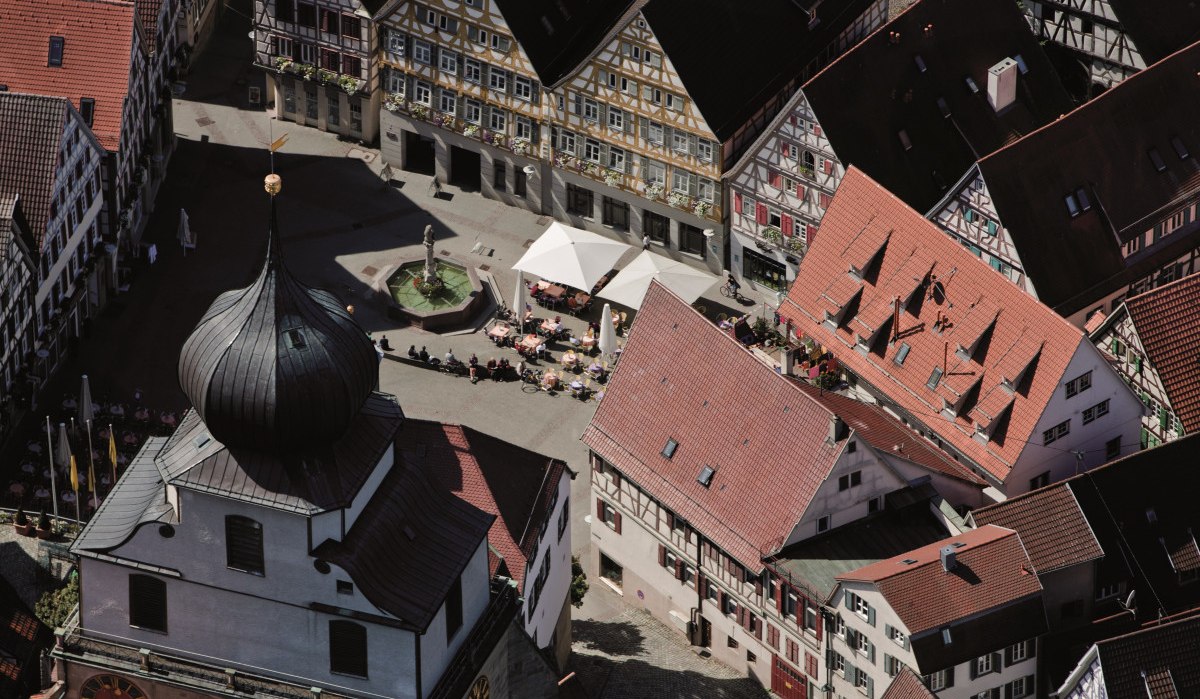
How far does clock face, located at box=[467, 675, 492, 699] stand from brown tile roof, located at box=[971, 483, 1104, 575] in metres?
25.7

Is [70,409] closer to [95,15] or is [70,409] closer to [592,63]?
[95,15]

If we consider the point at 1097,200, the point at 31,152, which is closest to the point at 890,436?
the point at 1097,200

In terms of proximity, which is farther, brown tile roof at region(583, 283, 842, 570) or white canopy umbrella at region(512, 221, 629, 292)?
white canopy umbrella at region(512, 221, 629, 292)

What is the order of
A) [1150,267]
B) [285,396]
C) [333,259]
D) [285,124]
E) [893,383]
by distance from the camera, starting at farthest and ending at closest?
[285,124]
[333,259]
[1150,267]
[893,383]
[285,396]

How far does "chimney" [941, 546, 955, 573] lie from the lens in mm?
113875

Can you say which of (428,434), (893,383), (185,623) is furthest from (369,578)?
(893,383)

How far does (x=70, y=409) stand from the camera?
13488 cm

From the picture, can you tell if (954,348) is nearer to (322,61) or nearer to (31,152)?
(31,152)

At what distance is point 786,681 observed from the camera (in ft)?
398

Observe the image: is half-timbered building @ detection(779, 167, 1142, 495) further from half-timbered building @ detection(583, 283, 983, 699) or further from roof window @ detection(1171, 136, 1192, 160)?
roof window @ detection(1171, 136, 1192, 160)

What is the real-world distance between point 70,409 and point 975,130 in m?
42.3

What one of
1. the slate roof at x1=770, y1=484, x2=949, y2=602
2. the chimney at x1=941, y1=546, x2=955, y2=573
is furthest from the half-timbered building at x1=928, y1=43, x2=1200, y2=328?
the chimney at x1=941, y1=546, x2=955, y2=573

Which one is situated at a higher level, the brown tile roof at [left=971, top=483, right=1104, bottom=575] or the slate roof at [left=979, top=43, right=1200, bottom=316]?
the slate roof at [left=979, top=43, right=1200, bottom=316]

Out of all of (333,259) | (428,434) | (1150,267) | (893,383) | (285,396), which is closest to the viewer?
(285,396)
